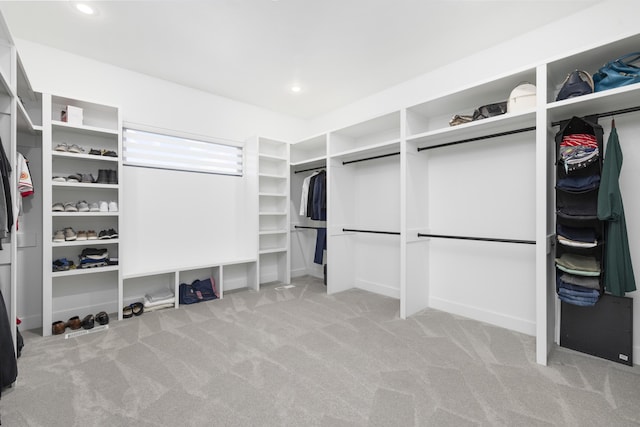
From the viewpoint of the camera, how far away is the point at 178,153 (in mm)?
3756

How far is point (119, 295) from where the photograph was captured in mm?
2977

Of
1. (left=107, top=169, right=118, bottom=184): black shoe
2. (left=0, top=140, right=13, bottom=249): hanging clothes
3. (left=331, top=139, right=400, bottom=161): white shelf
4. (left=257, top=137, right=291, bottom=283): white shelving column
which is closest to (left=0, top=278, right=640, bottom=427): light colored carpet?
(left=0, top=140, right=13, bottom=249): hanging clothes

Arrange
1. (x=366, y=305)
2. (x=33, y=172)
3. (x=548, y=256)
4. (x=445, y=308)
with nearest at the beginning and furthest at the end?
(x=548, y=256), (x=33, y=172), (x=445, y=308), (x=366, y=305)

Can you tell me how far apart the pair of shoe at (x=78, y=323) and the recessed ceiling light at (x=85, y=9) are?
2773mm

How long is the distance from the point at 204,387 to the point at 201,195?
2.64m

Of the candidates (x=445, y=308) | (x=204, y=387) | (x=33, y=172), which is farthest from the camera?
(x=445, y=308)

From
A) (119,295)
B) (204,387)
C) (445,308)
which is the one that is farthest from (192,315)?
(445,308)

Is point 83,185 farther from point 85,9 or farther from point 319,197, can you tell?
point 319,197

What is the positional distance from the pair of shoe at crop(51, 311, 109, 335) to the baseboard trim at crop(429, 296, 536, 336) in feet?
11.7

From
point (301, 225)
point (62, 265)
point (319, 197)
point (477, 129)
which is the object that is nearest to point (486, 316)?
point (477, 129)

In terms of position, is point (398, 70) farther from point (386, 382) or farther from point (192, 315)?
point (192, 315)

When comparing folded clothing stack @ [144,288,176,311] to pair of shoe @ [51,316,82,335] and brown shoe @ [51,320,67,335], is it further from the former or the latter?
brown shoe @ [51,320,67,335]

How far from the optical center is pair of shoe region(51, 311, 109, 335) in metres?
2.63

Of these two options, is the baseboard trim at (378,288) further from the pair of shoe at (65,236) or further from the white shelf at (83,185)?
the pair of shoe at (65,236)
